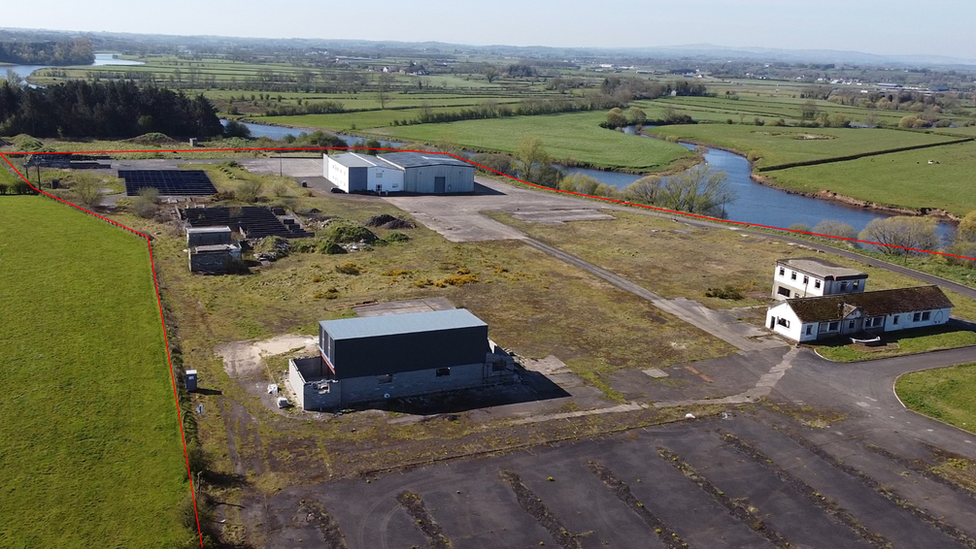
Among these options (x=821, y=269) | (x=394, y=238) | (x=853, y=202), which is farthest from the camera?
(x=853, y=202)

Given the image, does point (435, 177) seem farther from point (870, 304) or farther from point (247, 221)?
point (870, 304)

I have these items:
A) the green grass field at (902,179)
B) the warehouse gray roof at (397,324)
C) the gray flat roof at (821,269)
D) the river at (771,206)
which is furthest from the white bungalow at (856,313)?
the green grass field at (902,179)

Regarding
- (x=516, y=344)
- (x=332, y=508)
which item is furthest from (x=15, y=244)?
(x=332, y=508)

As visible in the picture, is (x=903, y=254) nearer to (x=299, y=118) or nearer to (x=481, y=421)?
(x=481, y=421)

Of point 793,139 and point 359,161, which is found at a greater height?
point 793,139

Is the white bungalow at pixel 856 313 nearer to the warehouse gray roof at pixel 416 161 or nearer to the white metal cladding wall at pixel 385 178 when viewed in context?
the warehouse gray roof at pixel 416 161

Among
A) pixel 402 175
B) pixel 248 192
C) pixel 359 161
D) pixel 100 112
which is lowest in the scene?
pixel 248 192

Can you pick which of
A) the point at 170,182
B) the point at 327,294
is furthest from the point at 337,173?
the point at 327,294
